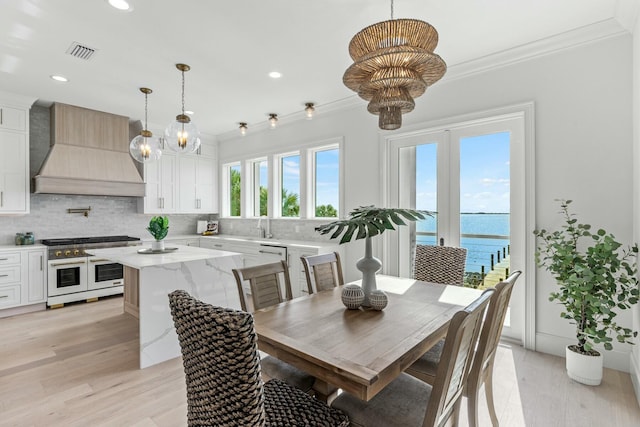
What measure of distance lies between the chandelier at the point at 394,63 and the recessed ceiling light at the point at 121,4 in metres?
1.68

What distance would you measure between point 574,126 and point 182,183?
558 centimetres

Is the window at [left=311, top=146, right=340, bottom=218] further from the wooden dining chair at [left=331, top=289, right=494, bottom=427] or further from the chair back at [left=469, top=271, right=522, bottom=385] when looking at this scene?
the wooden dining chair at [left=331, top=289, right=494, bottom=427]

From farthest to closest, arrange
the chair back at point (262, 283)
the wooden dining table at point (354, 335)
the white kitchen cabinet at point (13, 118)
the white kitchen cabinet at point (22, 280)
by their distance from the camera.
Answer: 1. the white kitchen cabinet at point (13, 118)
2. the white kitchen cabinet at point (22, 280)
3. the chair back at point (262, 283)
4. the wooden dining table at point (354, 335)

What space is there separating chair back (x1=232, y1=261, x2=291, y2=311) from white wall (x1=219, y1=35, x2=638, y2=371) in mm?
2342

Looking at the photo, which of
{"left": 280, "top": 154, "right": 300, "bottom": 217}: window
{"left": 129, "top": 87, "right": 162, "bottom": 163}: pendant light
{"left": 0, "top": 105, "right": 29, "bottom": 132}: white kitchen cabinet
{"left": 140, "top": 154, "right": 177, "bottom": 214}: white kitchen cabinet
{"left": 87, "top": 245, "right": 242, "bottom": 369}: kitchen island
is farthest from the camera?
{"left": 140, "top": 154, "right": 177, "bottom": 214}: white kitchen cabinet

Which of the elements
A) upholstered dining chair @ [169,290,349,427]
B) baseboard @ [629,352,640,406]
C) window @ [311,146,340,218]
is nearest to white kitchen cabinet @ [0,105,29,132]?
window @ [311,146,340,218]

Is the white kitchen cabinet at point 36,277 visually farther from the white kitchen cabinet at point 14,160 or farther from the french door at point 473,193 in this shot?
the french door at point 473,193

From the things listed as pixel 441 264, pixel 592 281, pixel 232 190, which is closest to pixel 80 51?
pixel 232 190

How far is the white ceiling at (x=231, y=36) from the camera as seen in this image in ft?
7.74

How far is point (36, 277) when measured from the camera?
4.22 metres

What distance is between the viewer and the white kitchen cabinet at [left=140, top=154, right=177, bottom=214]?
5.44m

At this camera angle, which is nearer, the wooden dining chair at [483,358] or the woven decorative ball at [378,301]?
the wooden dining chair at [483,358]

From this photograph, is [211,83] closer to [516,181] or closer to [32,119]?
[32,119]

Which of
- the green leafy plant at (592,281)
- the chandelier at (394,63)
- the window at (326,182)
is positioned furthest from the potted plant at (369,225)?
the window at (326,182)
